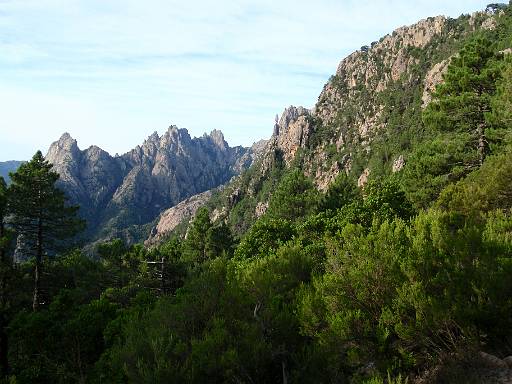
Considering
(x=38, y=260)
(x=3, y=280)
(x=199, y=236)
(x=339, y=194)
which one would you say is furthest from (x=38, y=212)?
(x=339, y=194)

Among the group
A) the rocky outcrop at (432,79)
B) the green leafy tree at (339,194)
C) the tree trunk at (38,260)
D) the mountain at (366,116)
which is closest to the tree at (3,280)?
the tree trunk at (38,260)

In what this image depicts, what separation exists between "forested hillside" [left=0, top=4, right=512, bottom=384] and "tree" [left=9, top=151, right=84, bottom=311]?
11 cm

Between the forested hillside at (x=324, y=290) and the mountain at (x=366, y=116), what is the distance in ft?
237

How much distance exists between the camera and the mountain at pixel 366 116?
11525 centimetres

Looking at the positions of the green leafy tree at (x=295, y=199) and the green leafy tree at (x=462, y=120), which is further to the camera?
the green leafy tree at (x=295, y=199)

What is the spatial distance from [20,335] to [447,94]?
29.7 m

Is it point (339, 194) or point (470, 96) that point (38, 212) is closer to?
point (470, 96)

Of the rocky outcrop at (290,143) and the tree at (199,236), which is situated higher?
the rocky outcrop at (290,143)

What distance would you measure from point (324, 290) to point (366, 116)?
453ft

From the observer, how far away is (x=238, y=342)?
12773 mm

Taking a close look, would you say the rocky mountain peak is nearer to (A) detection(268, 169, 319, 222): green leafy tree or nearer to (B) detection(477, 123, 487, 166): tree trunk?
(A) detection(268, 169, 319, 222): green leafy tree

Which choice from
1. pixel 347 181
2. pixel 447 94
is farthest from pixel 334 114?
pixel 447 94

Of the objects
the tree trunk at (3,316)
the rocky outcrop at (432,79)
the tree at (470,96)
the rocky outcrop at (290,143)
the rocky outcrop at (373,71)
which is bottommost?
the tree trunk at (3,316)

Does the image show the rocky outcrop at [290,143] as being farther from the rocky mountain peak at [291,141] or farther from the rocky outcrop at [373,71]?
the rocky outcrop at [373,71]
